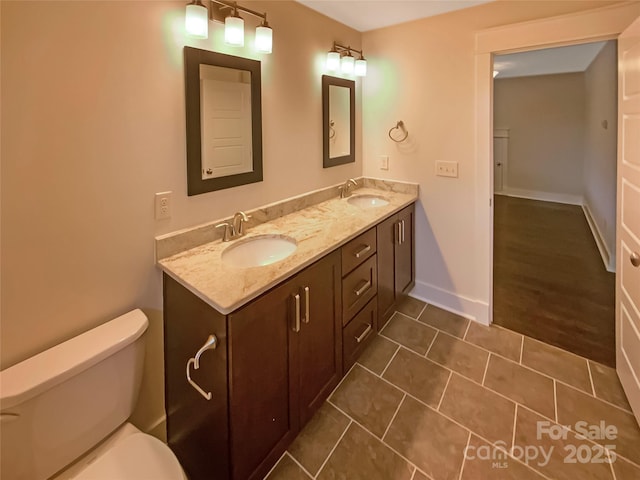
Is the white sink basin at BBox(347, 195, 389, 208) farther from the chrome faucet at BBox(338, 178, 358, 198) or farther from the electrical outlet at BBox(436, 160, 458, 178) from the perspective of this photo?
the electrical outlet at BBox(436, 160, 458, 178)

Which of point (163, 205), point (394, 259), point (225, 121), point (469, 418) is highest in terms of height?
point (225, 121)

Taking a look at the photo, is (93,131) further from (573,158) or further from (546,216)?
(573,158)

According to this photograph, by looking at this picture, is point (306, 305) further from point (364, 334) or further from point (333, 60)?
point (333, 60)

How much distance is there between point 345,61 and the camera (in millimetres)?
2406

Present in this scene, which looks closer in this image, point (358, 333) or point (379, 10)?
point (358, 333)

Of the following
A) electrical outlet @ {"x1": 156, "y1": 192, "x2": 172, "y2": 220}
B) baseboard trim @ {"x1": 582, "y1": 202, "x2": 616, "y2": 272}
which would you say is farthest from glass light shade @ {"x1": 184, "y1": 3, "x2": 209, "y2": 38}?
baseboard trim @ {"x1": 582, "y1": 202, "x2": 616, "y2": 272}

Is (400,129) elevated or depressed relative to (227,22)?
depressed

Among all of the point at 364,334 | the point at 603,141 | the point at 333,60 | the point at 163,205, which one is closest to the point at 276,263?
the point at 163,205

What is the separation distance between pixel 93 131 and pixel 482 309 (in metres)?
2.52

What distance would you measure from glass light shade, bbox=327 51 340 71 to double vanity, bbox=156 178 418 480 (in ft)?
3.40

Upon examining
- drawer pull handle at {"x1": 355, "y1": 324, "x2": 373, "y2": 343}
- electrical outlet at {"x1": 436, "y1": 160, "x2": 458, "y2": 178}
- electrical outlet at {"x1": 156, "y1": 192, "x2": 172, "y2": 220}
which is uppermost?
electrical outlet at {"x1": 436, "y1": 160, "x2": 458, "y2": 178}

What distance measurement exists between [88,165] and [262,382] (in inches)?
40.0

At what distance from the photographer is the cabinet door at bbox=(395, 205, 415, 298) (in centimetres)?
244

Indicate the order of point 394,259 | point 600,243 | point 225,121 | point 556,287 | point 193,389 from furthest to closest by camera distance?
1. point 600,243
2. point 556,287
3. point 394,259
4. point 225,121
5. point 193,389
